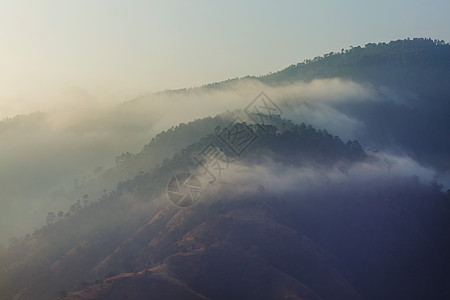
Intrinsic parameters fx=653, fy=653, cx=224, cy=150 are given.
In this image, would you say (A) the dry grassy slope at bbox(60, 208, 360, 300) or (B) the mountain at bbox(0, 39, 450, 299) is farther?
(B) the mountain at bbox(0, 39, 450, 299)

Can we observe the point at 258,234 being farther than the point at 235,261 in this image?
Yes

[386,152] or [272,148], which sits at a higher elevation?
[272,148]

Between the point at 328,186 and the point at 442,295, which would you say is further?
the point at 328,186

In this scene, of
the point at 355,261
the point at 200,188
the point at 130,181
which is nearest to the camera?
the point at 355,261

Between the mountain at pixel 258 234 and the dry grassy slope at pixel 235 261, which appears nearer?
the dry grassy slope at pixel 235 261

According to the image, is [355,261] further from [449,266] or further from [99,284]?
[99,284]

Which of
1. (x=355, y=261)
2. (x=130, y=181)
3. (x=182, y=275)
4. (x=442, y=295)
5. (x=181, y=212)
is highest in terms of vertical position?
(x=130, y=181)

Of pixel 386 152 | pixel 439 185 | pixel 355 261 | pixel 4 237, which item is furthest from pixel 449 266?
pixel 4 237

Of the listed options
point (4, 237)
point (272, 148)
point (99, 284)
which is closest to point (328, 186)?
point (272, 148)

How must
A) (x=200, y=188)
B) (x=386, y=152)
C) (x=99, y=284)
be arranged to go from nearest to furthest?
(x=99, y=284) < (x=200, y=188) < (x=386, y=152)

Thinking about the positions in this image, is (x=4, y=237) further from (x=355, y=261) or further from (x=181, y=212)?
(x=355, y=261)
